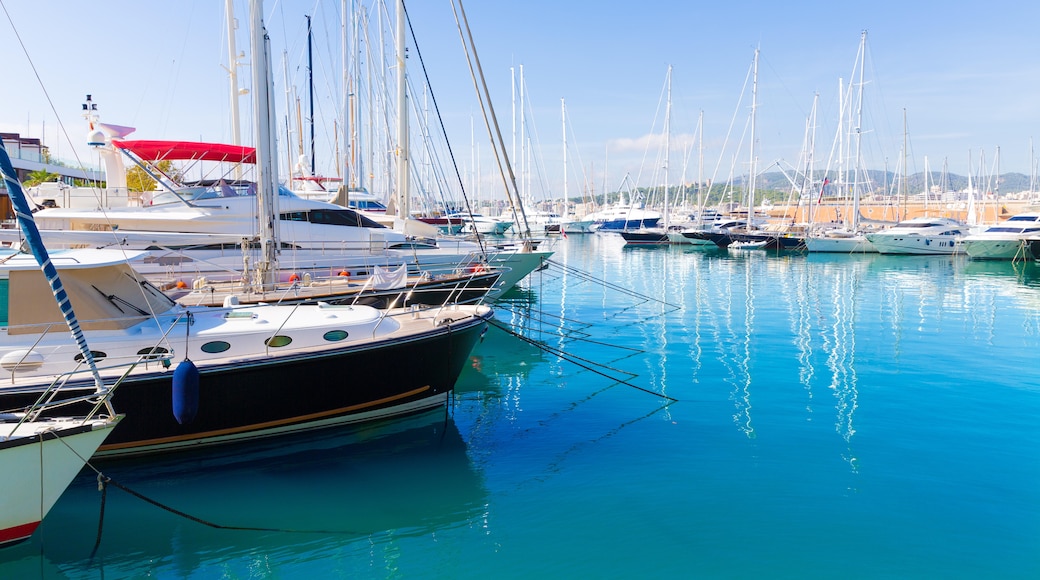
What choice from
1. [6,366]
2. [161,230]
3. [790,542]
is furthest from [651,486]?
[161,230]

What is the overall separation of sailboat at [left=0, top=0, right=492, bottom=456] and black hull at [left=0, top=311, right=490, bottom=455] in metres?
0.02

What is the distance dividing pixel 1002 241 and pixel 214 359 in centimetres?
4959

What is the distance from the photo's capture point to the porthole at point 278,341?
9414mm

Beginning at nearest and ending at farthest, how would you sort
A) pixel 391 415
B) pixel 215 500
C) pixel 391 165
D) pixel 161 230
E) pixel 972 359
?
pixel 215 500
pixel 391 415
pixel 972 359
pixel 161 230
pixel 391 165

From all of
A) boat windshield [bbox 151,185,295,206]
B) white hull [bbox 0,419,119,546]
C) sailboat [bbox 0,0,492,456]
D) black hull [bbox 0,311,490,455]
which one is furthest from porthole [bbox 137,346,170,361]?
boat windshield [bbox 151,185,295,206]

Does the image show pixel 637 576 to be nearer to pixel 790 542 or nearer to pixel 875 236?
pixel 790 542

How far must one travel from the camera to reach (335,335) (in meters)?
9.78

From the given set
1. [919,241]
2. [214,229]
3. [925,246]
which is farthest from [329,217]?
[925,246]

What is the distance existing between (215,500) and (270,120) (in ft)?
26.3

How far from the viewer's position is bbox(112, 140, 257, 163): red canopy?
18859 millimetres

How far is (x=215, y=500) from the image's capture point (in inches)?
317

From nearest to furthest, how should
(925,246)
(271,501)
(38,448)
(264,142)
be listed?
(38,448)
(271,501)
(264,142)
(925,246)

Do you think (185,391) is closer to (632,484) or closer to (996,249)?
(632,484)

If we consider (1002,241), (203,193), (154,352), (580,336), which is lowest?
(580,336)
